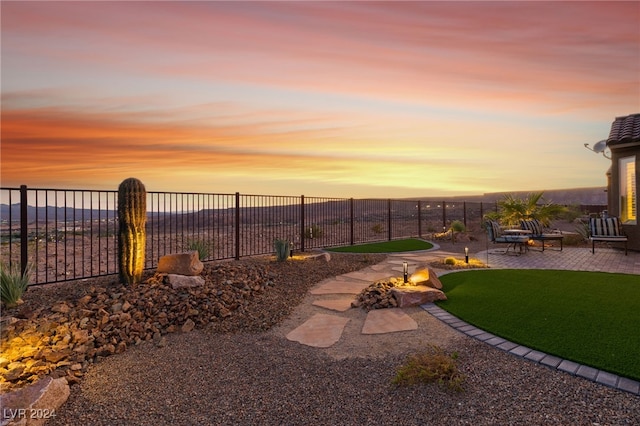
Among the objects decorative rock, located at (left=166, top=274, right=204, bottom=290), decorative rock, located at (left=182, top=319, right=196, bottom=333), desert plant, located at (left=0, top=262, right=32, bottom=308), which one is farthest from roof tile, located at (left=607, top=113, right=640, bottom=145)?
desert plant, located at (left=0, top=262, right=32, bottom=308)

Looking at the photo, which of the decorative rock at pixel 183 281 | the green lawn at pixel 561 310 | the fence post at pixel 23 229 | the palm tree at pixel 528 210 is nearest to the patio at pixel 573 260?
the green lawn at pixel 561 310

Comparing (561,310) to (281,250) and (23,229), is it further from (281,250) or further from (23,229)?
(23,229)

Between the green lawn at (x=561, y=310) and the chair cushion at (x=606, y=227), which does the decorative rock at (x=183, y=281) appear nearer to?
the green lawn at (x=561, y=310)

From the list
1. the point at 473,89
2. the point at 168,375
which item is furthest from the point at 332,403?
the point at 473,89

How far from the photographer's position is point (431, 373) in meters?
2.84

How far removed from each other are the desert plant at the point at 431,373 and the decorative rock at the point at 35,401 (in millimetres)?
2740

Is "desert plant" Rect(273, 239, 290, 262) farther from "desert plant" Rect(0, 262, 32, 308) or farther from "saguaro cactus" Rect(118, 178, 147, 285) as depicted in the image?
"desert plant" Rect(0, 262, 32, 308)

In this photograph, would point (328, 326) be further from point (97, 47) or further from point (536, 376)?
point (97, 47)

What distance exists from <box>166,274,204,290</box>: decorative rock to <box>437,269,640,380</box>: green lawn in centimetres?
383

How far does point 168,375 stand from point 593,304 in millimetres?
5400

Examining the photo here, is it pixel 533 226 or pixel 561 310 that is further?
pixel 533 226

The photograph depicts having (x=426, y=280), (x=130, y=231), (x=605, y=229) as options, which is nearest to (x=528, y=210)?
(x=605, y=229)

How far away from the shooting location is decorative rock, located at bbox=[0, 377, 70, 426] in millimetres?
2404

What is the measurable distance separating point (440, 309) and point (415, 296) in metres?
0.42
